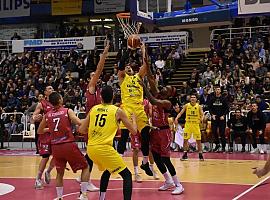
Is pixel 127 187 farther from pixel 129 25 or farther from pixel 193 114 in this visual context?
pixel 193 114

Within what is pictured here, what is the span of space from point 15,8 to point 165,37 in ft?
39.2

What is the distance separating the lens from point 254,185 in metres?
9.52

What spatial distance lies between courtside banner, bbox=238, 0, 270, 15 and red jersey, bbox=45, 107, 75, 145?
6.58 meters

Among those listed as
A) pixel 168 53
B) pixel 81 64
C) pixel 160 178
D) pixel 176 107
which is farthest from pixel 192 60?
pixel 160 178

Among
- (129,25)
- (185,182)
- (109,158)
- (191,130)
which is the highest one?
(129,25)

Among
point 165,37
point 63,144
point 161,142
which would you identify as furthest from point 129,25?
point 165,37

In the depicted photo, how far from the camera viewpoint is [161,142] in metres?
9.02

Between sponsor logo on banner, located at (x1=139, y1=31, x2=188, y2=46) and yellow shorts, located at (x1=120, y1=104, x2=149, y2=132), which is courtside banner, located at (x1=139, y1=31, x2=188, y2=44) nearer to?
sponsor logo on banner, located at (x1=139, y1=31, x2=188, y2=46)

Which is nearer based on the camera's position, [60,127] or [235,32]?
[60,127]

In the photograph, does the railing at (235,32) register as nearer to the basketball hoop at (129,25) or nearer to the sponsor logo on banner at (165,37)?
the sponsor logo on banner at (165,37)

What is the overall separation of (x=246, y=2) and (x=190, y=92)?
8.14 meters

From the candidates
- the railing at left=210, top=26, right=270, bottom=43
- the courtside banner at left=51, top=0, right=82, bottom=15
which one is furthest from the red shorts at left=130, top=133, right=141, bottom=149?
the courtside banner at left=51, top=0, right=82, bottom=15

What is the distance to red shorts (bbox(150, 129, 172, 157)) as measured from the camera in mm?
8961

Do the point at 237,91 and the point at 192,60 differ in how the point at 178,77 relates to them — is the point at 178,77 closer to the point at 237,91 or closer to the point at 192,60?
the point at 192,60
